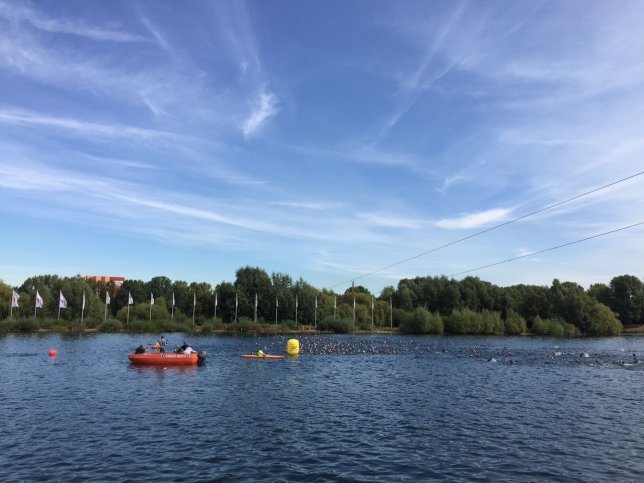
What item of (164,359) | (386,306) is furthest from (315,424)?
(386,306)

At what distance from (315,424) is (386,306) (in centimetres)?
Result: 13902

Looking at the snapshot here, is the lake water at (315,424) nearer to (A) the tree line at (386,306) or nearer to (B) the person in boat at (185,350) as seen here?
(B) the person in boat at (185,350)

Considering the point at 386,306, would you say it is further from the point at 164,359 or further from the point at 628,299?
the point at 164,359

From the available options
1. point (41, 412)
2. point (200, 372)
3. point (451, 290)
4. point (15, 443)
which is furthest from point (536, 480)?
point (451, 290)

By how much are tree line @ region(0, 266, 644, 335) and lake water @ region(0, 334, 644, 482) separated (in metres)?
84.9

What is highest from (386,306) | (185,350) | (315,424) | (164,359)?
(386,306)

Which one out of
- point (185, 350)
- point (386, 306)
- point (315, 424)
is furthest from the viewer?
point (386, 306)

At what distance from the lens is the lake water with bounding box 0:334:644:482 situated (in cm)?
1839

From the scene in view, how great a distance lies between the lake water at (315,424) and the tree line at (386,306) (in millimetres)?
84910

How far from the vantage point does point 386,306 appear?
162 m

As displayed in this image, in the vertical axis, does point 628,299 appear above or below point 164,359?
above

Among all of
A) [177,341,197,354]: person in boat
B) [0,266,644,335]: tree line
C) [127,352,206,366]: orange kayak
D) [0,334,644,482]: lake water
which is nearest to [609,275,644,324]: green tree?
[0,266,644,335]: tree line

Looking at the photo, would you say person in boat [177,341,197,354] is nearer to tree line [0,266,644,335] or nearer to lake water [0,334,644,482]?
lake water [0,334,644,482]

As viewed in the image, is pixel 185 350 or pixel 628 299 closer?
pixel 185 350
